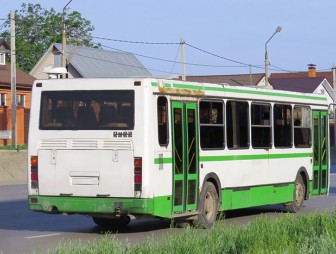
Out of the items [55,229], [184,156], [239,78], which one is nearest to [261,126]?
[184,156]

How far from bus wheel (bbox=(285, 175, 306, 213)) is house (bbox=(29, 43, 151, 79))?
171 feet

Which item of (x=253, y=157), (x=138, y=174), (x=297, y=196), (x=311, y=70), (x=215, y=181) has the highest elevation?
(x=311, y=70)

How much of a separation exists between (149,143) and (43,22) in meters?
89.6

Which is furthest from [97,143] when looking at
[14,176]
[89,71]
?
[89,71]

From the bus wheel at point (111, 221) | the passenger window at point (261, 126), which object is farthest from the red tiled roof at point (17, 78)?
the bus wheel at point (111, 221)

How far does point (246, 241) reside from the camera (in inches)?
430

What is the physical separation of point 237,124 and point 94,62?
59.5 metres

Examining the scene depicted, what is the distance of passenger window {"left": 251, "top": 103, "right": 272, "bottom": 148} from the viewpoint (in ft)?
65.4

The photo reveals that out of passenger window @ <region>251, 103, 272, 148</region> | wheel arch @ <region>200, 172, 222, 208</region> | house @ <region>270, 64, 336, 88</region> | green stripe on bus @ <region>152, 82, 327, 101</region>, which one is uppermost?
house @ <region>270, 64, 336, 88</region>

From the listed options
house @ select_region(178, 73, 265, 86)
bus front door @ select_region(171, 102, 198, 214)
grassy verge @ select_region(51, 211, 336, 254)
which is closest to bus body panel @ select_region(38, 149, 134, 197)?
bus front door @ select_region(171, 102, 198, 214)

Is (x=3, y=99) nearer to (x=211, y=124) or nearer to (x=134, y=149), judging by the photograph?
(x=211, y=124)

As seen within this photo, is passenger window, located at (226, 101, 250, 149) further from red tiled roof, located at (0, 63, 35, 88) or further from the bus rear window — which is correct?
red tiled roof, located at (0, 63, 35, 88)

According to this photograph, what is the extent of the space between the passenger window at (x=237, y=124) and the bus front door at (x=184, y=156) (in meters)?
1.35

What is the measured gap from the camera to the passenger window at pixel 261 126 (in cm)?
1994
